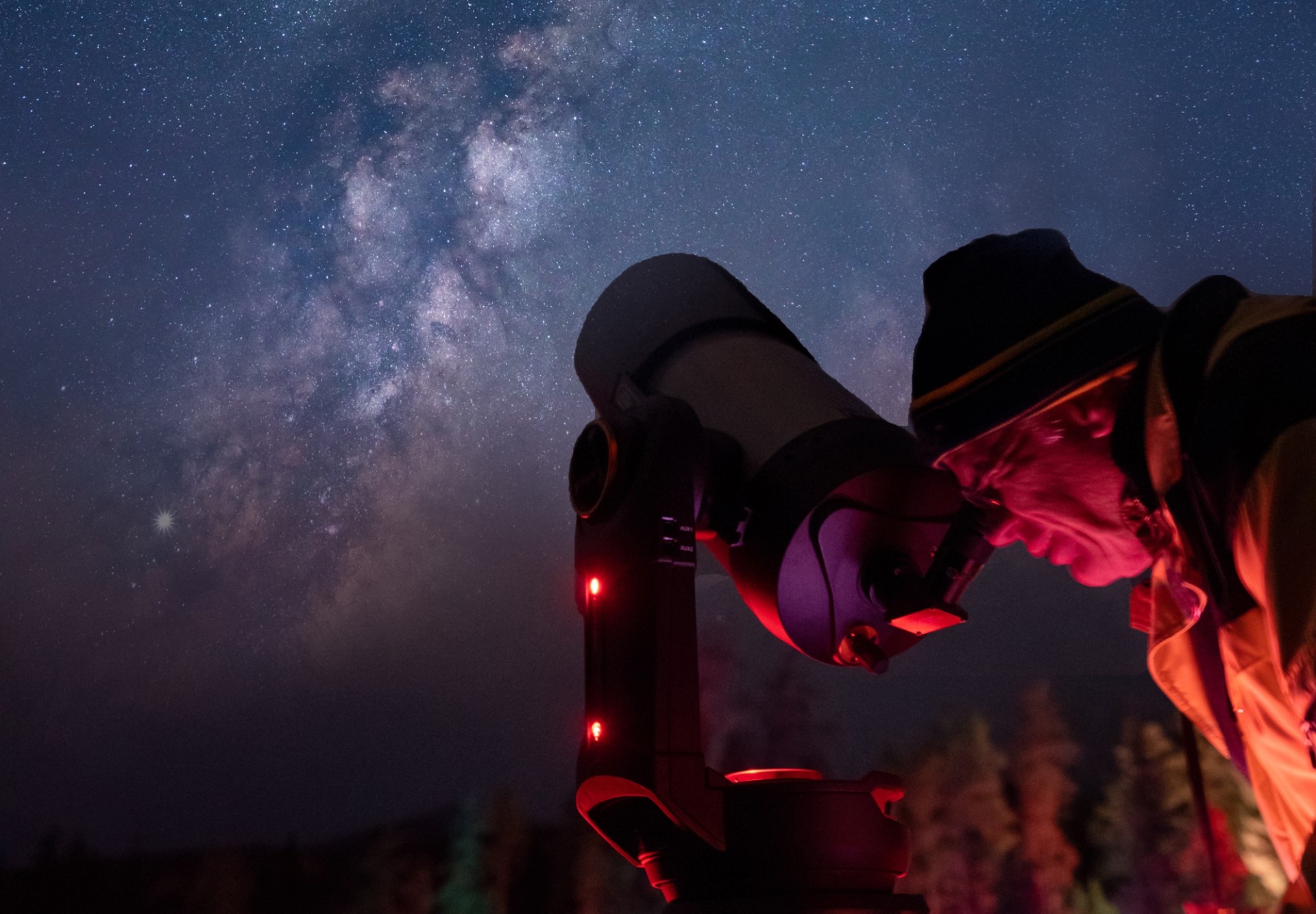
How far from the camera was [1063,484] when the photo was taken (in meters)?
1.53

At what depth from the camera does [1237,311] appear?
1.17m

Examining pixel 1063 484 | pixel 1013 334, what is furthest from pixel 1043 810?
pixel 1013 334

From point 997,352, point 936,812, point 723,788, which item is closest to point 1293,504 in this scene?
point 997,352

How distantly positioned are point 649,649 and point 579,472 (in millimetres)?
421

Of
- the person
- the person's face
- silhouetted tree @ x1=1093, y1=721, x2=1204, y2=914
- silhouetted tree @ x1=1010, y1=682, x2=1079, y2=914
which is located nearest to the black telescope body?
the person's face

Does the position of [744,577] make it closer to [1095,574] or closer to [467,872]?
[1095,574]

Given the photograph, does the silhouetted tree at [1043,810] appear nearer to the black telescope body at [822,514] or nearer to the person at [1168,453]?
the black telescope body at [822,514]

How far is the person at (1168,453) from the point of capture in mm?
1034

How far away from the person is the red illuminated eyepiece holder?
1.59 ft

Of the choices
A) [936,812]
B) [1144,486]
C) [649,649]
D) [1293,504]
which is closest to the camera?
[1293,504]

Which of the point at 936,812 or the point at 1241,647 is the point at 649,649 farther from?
the point at 936,812

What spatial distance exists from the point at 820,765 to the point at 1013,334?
5.49 m

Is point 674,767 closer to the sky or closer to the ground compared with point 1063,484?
closer to the ground

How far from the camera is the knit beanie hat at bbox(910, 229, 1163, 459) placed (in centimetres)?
131
